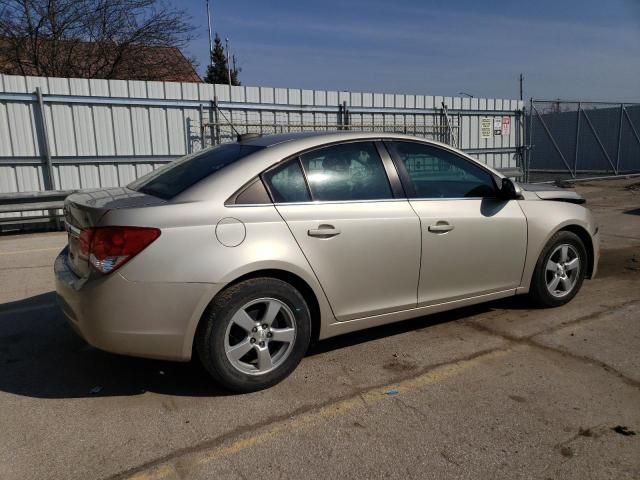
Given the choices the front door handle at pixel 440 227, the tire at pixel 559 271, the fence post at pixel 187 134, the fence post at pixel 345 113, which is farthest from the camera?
the fence post at pixel 345 113

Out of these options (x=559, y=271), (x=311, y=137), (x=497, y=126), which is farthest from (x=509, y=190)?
(x=497, y=126)

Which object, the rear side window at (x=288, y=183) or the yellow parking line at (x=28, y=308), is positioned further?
the yellow parking line at (x=28, y=308)

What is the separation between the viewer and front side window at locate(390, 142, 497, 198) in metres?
3.99

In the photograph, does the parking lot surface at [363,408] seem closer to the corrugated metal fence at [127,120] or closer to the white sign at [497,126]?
the corrugated metal fence at [127,120]

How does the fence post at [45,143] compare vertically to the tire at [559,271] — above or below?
above

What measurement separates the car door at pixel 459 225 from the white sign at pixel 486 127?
37.8 ft

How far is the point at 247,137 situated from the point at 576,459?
2.97 meters

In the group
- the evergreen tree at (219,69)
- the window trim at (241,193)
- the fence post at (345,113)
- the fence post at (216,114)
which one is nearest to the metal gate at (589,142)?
the fence post at (345,113)

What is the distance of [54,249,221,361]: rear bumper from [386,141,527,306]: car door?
5.52ft

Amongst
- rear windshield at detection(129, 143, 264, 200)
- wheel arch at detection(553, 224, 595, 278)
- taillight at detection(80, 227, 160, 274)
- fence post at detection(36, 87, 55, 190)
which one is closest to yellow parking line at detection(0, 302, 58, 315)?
rear windshield at detection(129, 143, 264, 200)

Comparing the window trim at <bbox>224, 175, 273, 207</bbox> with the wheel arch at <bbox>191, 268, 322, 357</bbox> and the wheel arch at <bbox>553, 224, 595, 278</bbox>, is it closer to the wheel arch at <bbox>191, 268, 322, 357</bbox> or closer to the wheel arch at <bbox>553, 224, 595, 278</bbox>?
the wheel arch at <bbox>191, 268, 322, 357</bbox>

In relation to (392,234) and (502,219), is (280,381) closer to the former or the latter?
(392,234)

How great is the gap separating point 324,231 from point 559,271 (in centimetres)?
251

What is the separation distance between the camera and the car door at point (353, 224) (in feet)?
11.3
